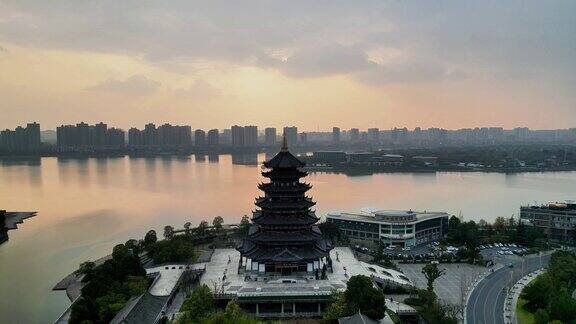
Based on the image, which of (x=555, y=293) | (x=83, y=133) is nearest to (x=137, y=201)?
(x=555, y=293)

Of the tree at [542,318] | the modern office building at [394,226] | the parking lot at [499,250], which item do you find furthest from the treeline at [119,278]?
the parking lot at [499,250]

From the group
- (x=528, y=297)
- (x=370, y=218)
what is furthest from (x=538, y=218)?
(x=528, y=297)

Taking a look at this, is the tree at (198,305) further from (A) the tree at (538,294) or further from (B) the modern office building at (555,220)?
(B) the modern office building at (555,220)

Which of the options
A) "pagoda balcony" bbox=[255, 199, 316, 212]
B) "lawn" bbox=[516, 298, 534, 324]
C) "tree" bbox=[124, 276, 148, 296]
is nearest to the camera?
"lawn" bbox=[516, 298, 534, 324]

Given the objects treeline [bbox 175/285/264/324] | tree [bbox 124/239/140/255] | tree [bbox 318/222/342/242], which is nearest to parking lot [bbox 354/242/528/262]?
tree [bbox 318/222/342/242]

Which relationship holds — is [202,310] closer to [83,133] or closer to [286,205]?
[286,205]

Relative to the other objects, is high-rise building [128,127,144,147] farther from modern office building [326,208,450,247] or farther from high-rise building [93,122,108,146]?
modern office building [326,208,450,247]

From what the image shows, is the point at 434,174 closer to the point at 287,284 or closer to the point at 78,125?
the point at 287,284
